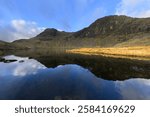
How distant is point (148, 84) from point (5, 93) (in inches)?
818

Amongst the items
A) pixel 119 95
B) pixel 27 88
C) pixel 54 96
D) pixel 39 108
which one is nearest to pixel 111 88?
pixel 119 95

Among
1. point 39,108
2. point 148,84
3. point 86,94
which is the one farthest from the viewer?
point 148,84

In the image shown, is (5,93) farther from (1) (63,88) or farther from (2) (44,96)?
(1) (63,88)

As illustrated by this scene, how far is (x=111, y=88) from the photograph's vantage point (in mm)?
30625

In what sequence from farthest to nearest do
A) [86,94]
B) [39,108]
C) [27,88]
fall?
[27,88]
[86,94]
[39,108]

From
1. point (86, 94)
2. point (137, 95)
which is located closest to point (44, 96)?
point (86, 94)

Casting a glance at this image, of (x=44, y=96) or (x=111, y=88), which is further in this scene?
(x=111, y=88)

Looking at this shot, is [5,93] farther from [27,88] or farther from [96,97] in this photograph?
[96,97]

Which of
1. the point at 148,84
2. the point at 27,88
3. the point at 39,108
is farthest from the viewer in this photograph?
the point at 148,84

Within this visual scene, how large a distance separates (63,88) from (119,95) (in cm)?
800

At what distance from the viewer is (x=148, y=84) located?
1340 inches

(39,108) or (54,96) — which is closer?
(39,108)

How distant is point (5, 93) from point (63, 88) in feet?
25.1

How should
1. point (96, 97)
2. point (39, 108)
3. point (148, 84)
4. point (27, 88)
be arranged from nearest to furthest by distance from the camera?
1. point (39, 108)
2. point (96, 97)
3. point (27, 88)
4. point (148, 84)
